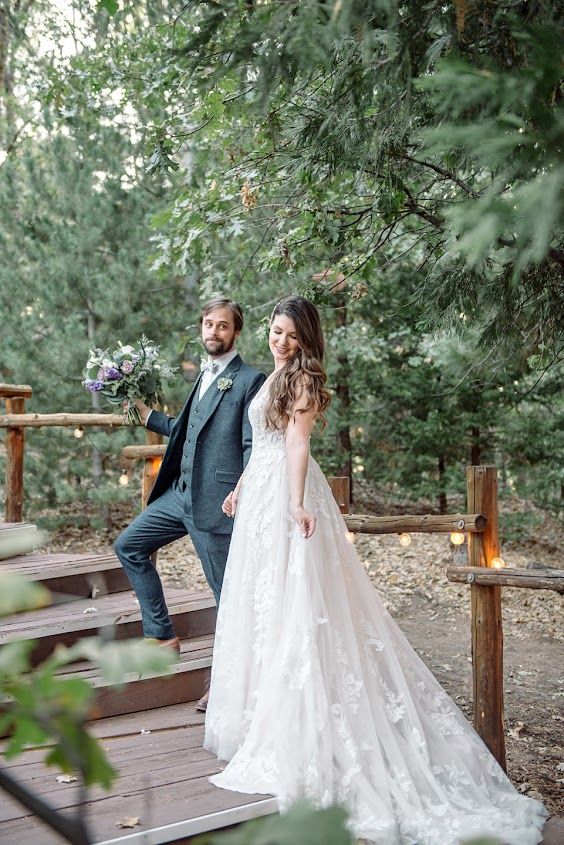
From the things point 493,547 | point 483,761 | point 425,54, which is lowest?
point 483,761

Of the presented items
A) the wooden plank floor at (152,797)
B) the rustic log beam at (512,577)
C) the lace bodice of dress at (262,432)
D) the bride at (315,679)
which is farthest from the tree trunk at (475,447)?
the wooden plank floor at (152,797)

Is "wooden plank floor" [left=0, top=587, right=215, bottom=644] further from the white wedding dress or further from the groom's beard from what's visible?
the groom's beard

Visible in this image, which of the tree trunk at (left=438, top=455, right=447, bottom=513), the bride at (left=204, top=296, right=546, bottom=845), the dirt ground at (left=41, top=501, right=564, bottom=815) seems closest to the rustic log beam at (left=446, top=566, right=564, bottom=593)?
the bride at (left=204, top=296, right=546, bottom=845)

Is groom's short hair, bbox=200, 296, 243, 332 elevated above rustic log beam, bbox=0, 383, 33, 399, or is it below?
above

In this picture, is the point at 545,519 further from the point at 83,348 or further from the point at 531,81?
the point at 531,81

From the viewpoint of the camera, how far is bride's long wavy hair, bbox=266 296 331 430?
360 centimetres

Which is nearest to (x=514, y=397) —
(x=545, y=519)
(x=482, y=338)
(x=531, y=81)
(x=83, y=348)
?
(x=545, y=519)

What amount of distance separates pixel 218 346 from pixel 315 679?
1717 millimetres

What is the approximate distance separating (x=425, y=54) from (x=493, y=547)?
2762 mm

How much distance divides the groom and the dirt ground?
7.39 ft

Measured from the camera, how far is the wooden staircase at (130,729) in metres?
3.03

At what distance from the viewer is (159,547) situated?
4.21 metres

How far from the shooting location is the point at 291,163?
13.0ft

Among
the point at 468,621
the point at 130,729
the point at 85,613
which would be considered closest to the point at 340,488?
the point at 85,613
